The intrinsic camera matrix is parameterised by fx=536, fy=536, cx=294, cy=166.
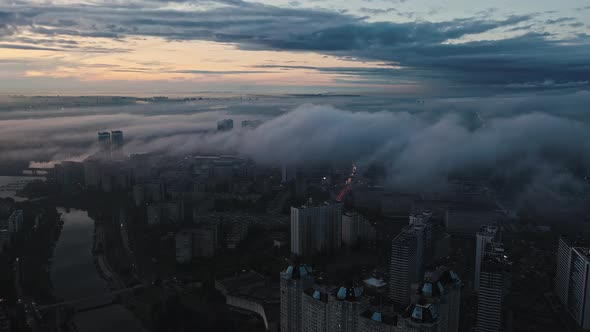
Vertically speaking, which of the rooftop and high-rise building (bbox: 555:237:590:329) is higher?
the rooftop

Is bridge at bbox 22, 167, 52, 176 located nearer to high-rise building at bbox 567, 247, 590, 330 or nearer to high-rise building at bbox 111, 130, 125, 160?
high-rise building at bbox 111, 130, 125, 160

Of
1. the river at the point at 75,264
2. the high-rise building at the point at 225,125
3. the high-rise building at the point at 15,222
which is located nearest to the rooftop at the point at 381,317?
the river at the point at 75,264

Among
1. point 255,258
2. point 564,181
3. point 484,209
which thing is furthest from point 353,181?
point 255,258

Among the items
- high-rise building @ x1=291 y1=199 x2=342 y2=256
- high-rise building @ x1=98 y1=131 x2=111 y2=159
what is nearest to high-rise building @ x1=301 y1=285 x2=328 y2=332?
high-rise building @ x1=291 y1=199 x2=342 y2=256

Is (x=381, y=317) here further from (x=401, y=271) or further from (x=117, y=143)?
(x=117, y=143)

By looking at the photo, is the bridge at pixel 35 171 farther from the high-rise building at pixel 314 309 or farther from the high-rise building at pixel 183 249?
the high-rise building at pixel 314 309

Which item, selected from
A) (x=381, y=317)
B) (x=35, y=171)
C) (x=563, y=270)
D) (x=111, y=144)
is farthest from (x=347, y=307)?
(x=35, y=171)
